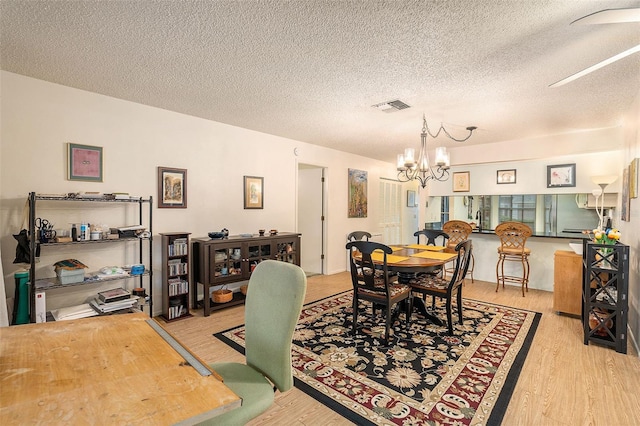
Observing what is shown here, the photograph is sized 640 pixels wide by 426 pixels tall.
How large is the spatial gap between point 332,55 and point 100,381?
232 cm

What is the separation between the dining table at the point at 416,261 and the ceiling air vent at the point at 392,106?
1.61 metres

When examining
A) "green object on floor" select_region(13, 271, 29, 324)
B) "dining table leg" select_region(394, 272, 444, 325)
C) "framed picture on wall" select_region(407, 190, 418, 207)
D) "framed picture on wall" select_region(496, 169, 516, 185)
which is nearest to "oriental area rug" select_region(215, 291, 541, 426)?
"dining table leg" select_region(394, 272, 444, 325)

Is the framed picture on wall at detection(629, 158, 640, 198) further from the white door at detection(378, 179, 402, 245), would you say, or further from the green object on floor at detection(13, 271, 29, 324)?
the green object on floor at detection(13, 271, 29, 324)

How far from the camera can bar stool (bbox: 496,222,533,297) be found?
446cm

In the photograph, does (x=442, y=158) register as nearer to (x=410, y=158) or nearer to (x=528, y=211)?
(x=410, y=158)

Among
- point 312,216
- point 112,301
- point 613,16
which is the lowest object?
point 112,301

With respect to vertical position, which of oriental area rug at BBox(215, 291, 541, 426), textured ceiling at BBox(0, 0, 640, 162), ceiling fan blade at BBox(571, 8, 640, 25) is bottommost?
oriental area rug at BBox(215, 291, 541, 426)

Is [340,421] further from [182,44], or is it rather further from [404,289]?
[182,44]

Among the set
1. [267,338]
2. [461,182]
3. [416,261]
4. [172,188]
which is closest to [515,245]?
[461,182]

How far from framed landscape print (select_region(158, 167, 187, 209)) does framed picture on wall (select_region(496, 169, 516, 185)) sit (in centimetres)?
505

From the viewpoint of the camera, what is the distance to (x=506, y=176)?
526cm

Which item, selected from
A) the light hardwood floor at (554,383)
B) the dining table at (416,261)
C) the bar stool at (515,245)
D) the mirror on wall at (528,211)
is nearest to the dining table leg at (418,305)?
the dining table at (416,261)

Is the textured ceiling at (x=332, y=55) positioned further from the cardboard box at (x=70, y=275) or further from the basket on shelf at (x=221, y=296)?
the basket on shelf at (x=221, y=296)

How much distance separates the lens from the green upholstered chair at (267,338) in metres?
1.32
